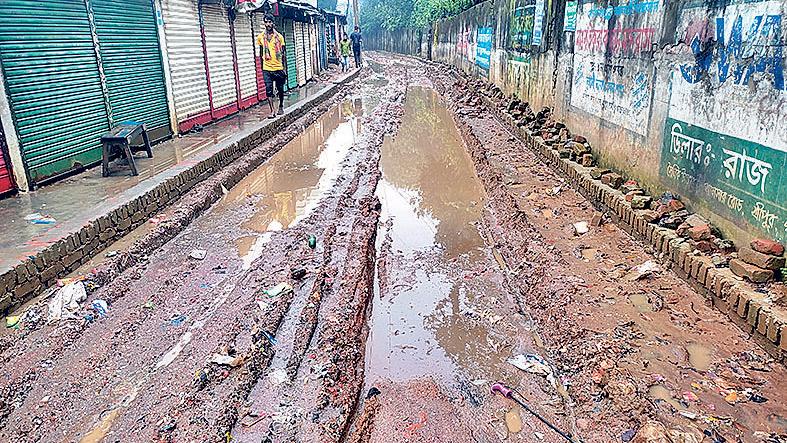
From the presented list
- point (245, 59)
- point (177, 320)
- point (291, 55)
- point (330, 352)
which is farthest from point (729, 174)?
point (291, 55)

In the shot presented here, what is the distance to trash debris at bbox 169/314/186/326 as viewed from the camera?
4090 mm

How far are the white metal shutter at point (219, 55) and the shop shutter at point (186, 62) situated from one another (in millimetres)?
389

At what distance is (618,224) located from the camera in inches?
228

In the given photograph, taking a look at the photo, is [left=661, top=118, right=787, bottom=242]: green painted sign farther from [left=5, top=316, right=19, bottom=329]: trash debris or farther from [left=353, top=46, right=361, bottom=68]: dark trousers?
[left=353, top=46, right=361, bottom=68]: dark trousers

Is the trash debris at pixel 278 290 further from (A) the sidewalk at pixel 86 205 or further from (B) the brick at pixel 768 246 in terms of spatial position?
(B) the brick at pixel 768 246

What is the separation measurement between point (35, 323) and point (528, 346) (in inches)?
152

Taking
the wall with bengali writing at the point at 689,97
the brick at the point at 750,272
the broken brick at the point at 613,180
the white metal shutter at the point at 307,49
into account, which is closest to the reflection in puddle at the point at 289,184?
the broken brick at the point at 613,180

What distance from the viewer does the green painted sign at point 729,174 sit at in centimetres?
394

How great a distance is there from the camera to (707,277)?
4.07m

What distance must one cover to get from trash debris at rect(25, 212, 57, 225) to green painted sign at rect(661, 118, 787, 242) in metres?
6.39

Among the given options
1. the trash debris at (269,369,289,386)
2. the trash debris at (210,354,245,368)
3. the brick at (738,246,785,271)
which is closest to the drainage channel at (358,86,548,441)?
the trash debris at (269,369,289,386)

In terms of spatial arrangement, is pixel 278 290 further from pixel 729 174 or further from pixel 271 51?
pixel 271 51

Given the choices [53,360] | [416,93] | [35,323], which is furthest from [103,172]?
[416,93]

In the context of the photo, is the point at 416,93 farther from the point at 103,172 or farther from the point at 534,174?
the point at 103,172
